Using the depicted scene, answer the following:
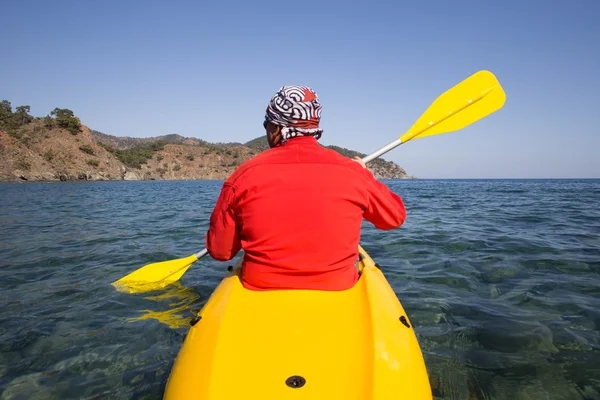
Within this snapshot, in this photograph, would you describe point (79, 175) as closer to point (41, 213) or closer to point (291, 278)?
point (41, 213)

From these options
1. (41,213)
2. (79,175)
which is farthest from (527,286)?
(79,175)

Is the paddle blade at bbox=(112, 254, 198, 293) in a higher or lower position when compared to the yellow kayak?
lower

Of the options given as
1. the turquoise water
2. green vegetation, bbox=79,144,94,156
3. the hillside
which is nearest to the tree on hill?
the hillside

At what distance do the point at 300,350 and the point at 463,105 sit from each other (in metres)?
4.40

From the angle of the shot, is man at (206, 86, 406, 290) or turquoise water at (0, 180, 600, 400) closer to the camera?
man at (206, 86, 406, 290)

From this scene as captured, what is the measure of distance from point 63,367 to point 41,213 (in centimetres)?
1273

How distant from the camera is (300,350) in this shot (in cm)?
181

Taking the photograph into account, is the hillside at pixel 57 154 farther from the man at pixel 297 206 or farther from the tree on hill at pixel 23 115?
the man at pixel 297 206

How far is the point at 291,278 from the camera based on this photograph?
2.07 m

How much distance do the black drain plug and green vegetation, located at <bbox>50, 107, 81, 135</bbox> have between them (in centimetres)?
8573

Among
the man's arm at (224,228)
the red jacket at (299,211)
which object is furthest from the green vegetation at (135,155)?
the red jacket at (299,211)

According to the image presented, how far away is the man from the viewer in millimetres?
1902

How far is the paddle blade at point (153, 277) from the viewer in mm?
4863

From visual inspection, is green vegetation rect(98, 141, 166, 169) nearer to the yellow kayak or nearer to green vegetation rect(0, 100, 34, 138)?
green vegetation rect(0, 100, 34, 138)
